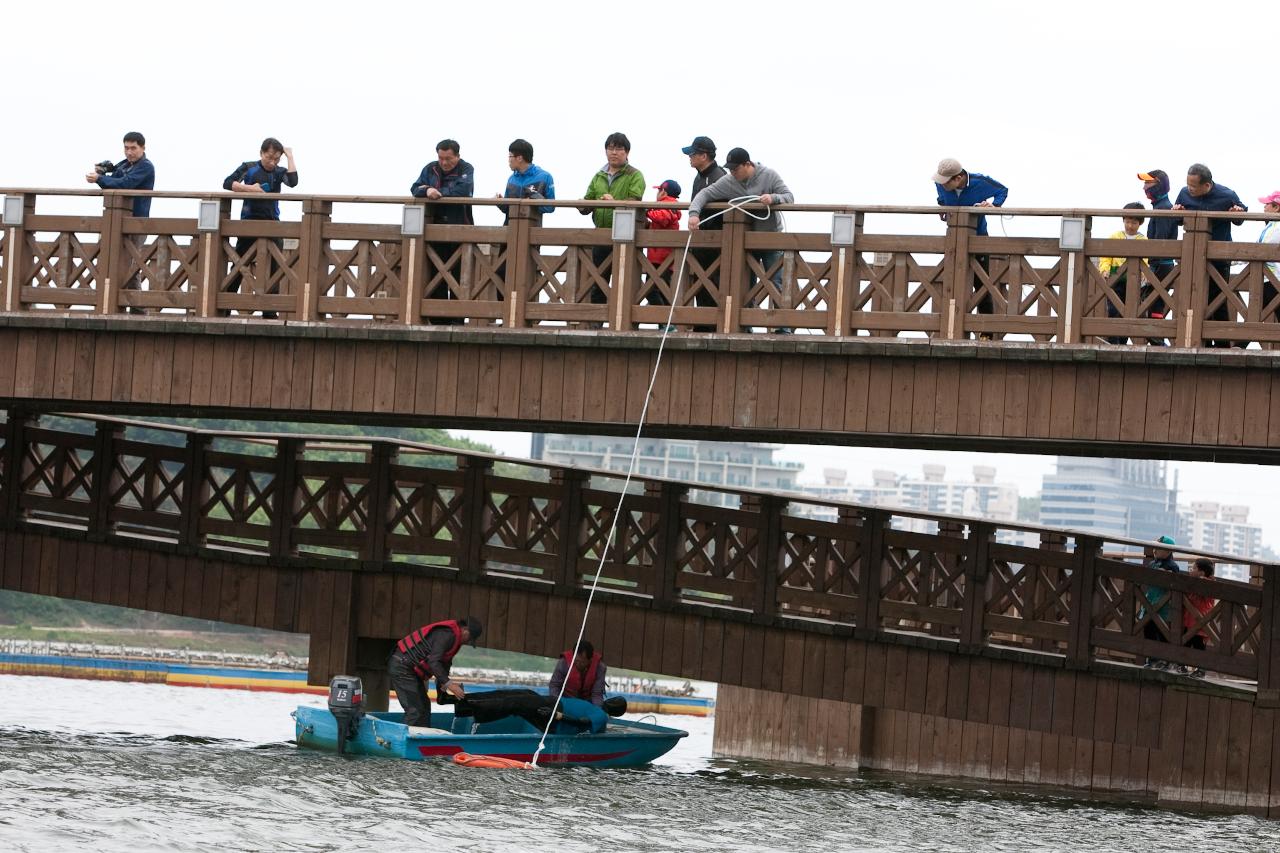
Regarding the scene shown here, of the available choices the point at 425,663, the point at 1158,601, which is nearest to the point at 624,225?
→ the point at 425,663

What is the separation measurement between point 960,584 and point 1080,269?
745 cm

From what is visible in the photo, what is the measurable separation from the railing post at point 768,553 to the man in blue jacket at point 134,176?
742 cm

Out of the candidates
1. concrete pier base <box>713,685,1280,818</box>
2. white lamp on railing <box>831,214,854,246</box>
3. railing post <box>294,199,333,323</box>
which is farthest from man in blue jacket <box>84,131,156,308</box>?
concrete pier base <box>713,685,1280,818</box>

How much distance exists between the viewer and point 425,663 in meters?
20.4

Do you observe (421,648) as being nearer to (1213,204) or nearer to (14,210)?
(14,210)

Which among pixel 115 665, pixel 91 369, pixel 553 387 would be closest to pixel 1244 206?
pixel 553 387

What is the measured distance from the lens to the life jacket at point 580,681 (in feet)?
71.1

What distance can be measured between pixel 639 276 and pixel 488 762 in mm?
5078

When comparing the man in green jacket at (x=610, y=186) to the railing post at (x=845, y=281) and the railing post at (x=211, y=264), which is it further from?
the railing post at (x=211, y=264)

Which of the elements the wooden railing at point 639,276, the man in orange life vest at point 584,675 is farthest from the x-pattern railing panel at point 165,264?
the man in orange life vest at point 584,675

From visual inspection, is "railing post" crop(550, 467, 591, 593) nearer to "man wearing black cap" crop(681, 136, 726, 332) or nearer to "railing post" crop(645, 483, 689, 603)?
"railing post" crop(645, 483, 689, 603)

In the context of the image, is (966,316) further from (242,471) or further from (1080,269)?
(242,471)

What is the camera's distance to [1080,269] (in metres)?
17.5

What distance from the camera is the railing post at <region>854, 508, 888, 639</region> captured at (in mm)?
22344
